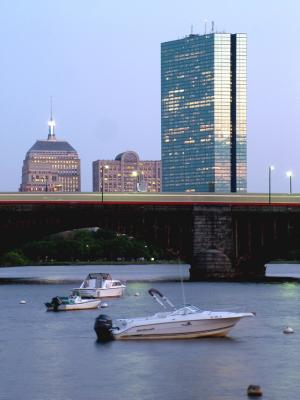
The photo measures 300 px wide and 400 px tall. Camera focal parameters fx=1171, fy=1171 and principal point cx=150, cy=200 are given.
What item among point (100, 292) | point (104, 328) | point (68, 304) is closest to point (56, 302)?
point (68, 304)

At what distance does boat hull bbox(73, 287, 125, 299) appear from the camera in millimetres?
123688

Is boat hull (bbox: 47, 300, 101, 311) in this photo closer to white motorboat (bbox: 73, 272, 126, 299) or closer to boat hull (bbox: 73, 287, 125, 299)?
boat hull (bbox: 73, 287, 125, 299)

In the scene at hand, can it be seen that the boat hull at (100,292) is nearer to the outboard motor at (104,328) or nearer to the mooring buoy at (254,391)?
the outboard motor at (104,328)

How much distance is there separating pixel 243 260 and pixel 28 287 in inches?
1295

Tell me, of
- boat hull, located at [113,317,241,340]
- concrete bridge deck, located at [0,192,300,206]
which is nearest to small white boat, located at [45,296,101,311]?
boat hull, located at [113,317,241,340]

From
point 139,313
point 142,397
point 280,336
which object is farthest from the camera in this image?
point 139,313

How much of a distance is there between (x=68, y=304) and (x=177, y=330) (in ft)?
105

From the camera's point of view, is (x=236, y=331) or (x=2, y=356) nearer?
(x=2, y=356)

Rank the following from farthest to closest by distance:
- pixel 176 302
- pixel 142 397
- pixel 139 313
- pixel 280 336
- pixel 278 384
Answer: pixel 176 302, pixel 139 313, pixel 280 336, pixel 278 384, pixel 142 397

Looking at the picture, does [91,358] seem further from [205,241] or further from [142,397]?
[205,241]

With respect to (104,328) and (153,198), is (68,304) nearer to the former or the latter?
(104,328)

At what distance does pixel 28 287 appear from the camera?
155375 mm

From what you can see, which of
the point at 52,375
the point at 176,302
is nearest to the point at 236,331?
the point at 52,375

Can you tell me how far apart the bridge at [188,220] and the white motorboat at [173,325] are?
8327 centimetres
